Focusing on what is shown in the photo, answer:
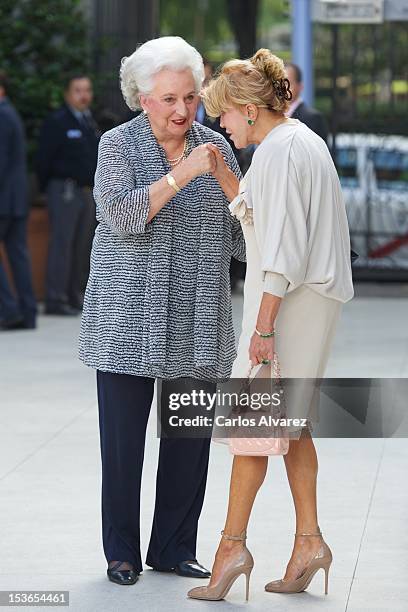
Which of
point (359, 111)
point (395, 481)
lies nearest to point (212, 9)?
point (359, 111)

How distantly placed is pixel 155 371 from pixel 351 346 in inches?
225

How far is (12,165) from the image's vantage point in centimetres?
1135

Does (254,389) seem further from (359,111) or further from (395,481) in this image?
(359,111)

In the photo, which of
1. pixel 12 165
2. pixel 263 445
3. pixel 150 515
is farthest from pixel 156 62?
pixel 12 165

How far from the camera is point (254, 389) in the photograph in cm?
443

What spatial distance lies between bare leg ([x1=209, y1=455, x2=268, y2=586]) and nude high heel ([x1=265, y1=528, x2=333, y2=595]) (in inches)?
8.6

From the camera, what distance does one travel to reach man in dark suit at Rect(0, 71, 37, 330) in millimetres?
11219

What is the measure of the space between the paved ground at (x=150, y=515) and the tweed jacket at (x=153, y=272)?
2.42 feet

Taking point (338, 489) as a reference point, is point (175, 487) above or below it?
above

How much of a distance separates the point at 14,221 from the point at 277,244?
290 inches

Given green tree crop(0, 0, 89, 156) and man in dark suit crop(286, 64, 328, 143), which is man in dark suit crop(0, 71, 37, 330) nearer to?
green tree crop(0, 0, 89, 156)

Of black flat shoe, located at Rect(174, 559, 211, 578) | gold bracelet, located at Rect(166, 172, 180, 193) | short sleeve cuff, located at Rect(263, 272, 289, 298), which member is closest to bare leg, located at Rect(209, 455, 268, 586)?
black flat shoe, located at Rect(174, 559, 211, 578)

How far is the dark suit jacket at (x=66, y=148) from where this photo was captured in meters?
11.9

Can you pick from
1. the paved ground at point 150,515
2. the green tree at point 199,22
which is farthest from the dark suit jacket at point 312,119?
the green tree at point 199,22
